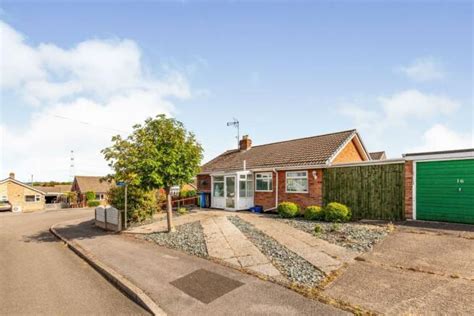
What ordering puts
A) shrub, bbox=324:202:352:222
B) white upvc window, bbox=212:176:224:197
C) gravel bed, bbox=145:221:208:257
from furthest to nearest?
1. white upvc window, bbox=212:176:224:197
2. shrub, bbox=324:202:352:222
3. gravel bed, bbox=145:221:208:257

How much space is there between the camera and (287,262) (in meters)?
7.12

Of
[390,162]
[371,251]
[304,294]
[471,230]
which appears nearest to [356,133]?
[390,162]

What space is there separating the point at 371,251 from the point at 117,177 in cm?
994

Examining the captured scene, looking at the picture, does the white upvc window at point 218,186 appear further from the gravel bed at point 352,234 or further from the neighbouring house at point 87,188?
the neighbouring house at point 87,188

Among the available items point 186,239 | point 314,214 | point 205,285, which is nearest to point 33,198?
point 186,239

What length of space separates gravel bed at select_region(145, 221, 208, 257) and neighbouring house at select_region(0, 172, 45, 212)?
4240 cm

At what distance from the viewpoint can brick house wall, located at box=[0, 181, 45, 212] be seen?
4241cm

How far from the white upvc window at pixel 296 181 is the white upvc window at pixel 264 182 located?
135 centimetres

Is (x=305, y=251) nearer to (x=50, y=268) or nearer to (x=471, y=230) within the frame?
(x=471, y=230)

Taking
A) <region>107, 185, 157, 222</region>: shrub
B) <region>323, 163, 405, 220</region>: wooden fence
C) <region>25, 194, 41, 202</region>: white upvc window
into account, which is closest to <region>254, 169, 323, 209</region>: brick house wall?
<region>323, 163, 405, 220</region>: wooden fence

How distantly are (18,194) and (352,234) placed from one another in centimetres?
5155

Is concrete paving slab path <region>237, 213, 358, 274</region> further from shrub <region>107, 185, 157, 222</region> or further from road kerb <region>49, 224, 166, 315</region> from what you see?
shrub <region>107, 185, 157, 222</region>

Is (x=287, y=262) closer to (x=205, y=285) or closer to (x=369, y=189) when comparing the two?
(x=205, y=285)

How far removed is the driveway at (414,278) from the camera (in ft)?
15.6
